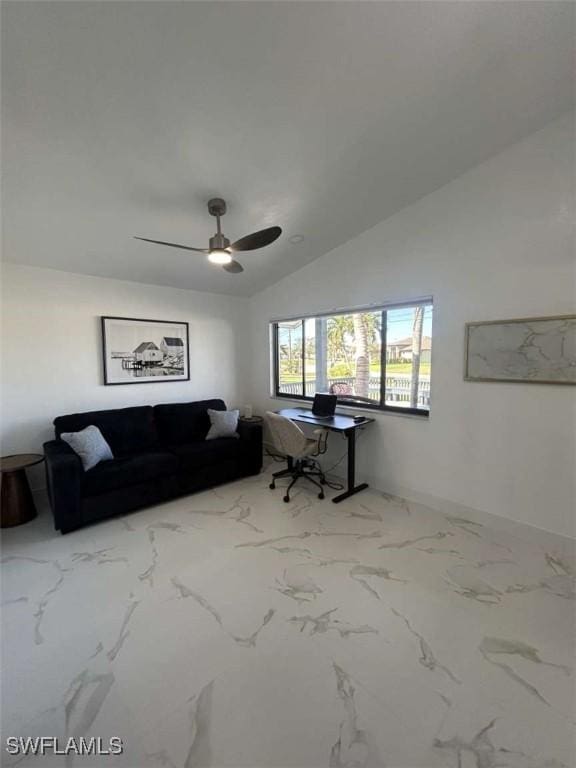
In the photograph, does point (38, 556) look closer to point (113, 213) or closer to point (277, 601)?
point (277, 601)

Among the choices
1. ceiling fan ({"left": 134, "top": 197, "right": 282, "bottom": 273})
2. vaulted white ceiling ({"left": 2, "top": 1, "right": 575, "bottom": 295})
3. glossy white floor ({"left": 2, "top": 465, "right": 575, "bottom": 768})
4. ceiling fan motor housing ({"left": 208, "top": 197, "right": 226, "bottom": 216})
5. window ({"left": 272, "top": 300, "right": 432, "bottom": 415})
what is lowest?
glossy white floor ({"left": 2, "top": 465, "right": 575, "bottom": 768})

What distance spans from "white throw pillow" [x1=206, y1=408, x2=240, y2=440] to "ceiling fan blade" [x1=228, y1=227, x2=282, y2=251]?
2181 mm

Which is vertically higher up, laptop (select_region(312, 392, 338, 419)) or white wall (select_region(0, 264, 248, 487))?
white wall (select_region(0, 264, 248, 487))

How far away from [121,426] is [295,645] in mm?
2822

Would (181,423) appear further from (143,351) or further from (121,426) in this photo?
(143,351)

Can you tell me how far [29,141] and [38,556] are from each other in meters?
2.81

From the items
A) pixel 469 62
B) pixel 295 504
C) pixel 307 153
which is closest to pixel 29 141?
pixel 307 153

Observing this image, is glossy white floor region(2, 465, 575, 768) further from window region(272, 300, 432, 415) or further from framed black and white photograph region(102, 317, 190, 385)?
framed black and white photograph region(102, 317, 190, 385)

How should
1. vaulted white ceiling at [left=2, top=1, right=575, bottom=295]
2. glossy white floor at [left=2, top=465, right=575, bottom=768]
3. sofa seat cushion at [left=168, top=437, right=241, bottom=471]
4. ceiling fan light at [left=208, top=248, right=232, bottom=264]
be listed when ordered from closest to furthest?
glossy white floor at [left=2, top=465, right=575, bottom=768]
vaulted white ceiling at [left=2, top=1, right=575, bottom=295]
ceiling fan light at [left=208, top=248, right=232, bottom=264]
sofa seat cushion at [left=168, top=437, right=241, bottom=471]

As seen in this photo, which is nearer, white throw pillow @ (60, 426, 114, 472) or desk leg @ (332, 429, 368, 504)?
white throw pillow @ (60, 426, 114, 472)

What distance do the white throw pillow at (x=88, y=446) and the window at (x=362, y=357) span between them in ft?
8.24

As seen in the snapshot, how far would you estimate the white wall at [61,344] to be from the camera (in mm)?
3299

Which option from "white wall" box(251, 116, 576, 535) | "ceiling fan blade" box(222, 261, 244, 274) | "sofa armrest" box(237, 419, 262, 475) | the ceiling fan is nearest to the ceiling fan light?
the ceiling fan

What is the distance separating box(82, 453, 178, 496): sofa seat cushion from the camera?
2.88 m
